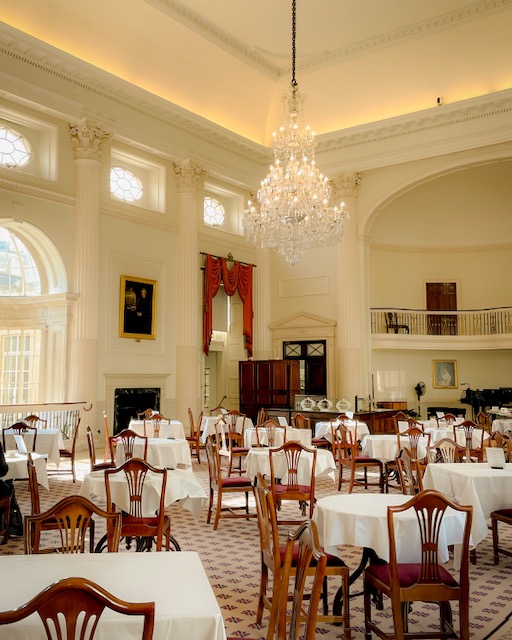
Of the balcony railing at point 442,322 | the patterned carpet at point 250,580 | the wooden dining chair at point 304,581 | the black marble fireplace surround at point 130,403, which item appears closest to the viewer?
the wooden dining chair at point 304,581

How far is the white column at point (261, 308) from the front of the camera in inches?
712

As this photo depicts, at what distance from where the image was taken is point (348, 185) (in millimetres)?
16969

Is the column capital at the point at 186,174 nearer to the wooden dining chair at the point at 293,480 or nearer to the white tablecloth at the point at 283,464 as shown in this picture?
the white tablecloth at the point at 283,464

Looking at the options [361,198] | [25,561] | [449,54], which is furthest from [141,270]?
[25,561]

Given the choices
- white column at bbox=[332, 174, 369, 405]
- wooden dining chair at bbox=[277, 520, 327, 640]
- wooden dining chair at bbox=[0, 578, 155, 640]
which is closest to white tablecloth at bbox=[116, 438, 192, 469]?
wooden dining chair at bbox=[277, 520, 327, 640]

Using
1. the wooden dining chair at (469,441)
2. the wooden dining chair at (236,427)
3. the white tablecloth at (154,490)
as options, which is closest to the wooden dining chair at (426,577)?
the white tablecloth at (154,490)

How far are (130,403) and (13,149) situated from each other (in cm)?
610

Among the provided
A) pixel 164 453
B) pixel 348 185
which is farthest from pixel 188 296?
pixel 164 453

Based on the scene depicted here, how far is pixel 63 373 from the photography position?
526 inches

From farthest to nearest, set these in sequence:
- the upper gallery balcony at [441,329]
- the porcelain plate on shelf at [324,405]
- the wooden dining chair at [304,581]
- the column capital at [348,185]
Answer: the upper gallery balcony at [441,329] → the column capital at [348,185] → the porcelain plate on shelf at [324,405] → the wooden dining chair at [304,581]

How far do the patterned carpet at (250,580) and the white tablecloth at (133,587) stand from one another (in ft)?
2.68

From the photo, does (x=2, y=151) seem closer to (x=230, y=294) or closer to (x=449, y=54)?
(x=230, y=294)

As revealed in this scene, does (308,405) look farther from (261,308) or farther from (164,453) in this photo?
(164,453)

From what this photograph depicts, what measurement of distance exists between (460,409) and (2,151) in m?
14.6
